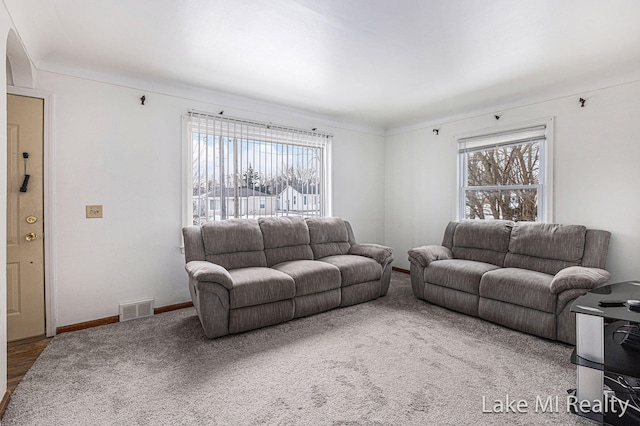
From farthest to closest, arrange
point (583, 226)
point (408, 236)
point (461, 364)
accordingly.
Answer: point (408, 236) < point (583, 226) < point (461, 364)

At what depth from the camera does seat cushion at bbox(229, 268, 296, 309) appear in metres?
2.90

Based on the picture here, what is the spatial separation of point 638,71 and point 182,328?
5.05 meters

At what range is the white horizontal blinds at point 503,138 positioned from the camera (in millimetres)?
3891

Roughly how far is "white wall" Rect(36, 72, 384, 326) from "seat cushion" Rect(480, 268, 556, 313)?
3.30 m

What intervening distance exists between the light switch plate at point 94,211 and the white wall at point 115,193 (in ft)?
0.16

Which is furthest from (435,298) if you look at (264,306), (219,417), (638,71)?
(638,71)

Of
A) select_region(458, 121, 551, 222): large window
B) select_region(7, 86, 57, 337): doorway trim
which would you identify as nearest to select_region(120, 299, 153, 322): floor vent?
select_region(7, 86, 57, 337): doorway trim

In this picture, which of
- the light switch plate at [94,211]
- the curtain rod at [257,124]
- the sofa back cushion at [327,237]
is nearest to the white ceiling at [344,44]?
the curtain rod at [257,124]

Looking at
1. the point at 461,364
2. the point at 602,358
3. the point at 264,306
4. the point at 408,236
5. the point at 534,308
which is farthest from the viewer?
the point at 408,236

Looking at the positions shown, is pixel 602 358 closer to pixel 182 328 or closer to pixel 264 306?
pixel 264 306

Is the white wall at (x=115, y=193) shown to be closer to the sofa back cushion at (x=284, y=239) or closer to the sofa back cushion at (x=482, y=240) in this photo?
the sofa back cushion at (x=284, y=239)

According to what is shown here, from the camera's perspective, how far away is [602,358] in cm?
187

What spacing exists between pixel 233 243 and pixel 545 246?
11.0 feet

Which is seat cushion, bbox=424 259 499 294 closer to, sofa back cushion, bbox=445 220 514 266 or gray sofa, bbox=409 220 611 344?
gray sofa, bbox=409 220 611 344
